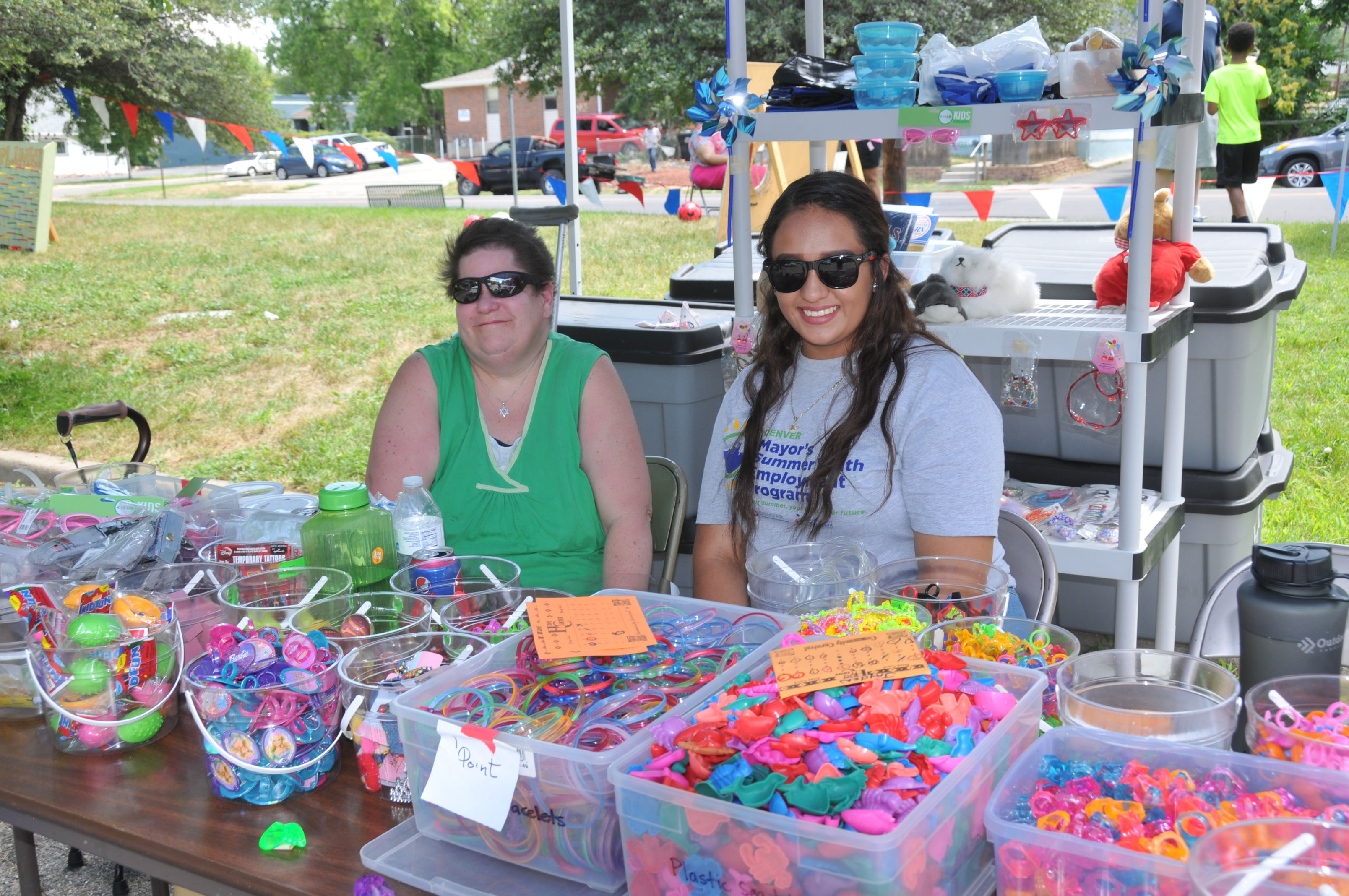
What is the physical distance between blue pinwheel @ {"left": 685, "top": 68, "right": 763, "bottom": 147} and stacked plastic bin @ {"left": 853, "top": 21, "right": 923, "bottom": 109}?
271 millimetres

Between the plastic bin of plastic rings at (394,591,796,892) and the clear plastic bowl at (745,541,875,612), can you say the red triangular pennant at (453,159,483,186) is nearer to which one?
the clear plastic bowl at (745,541,875,612)

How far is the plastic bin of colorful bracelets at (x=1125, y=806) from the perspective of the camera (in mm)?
932

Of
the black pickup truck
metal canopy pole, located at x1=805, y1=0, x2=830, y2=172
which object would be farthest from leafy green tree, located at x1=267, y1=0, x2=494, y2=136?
metal canopy pole, located at x1=805, y1=0, x2=830, y2=172

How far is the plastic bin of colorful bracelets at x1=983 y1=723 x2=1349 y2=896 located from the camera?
3.06ft

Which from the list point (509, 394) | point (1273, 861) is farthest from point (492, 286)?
point (1273, 861)

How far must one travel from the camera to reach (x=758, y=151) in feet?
24.5

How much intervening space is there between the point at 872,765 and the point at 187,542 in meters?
1.50

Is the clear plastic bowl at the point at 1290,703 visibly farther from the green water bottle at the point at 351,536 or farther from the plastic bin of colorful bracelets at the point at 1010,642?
the green water bottle at the point at 351,536

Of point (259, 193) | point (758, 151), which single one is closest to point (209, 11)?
point (259, 193)

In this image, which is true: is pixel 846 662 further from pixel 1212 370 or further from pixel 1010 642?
pixel 1212 370

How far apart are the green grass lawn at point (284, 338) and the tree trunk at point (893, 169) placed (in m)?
0.87

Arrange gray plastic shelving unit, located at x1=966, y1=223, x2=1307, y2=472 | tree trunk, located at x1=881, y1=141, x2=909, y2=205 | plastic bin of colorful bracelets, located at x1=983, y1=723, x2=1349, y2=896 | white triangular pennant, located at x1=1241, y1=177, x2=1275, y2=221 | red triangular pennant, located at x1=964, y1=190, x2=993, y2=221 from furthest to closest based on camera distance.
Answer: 1. tree trunk, located at x1=881, y1=141, x2=909, y2=205
2. red triangular pennant, located at x1=964, y1=190, x2=993, y2=221
3. white triangular pennant, located at x1=1241, y1=177, x2=1275, y2=221
4. gray plastic shelving unit, located at x1=966, y1=223, x2=1307, y2=472
5. plastic bin of colorful bracelets, located at x1=983, y1=723, x2=1349, y2=896

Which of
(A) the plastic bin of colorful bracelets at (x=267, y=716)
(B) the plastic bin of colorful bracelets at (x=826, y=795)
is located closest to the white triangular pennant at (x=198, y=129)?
(A) the plastic bin of colorful bracelets at (x=267, y=716)

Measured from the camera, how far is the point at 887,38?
251cm
